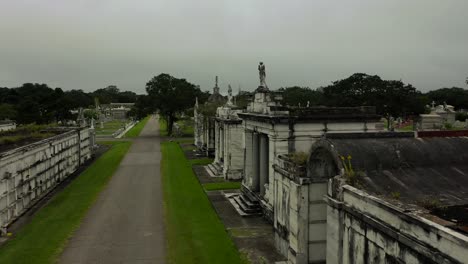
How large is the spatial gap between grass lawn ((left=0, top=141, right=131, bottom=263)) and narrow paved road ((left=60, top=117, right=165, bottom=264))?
0.62 m

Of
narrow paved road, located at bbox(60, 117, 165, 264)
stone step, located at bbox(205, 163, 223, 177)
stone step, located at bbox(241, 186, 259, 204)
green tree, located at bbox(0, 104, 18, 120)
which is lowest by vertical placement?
narrow paved road, located at bbox(60, 117, 165, 264)

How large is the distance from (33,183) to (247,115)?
55.1 ft

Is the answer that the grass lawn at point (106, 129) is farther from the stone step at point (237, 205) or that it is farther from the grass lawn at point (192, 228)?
the stone step at point (237, 205)

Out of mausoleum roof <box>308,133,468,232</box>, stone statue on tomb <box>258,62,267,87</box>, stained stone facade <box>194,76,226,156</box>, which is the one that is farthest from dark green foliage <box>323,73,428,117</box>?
mausoleum roof <box>308,133,468,232</box>

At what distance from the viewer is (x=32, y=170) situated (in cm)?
2892

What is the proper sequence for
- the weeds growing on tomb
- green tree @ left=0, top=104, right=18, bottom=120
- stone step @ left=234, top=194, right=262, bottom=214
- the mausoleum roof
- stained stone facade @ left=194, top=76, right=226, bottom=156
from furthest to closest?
1. green tree @ left=0, top=104, right=18, bottom=120
2. stained stone facade @ left=194, top=76, right=226, bottom=156
3. stone step @ left=234, top=194, right=262, bottom=214
4. the weeds growing on tomb
5. the mausoleum roof

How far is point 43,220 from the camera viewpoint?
24.5m

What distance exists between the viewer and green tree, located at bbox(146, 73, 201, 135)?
76.9m

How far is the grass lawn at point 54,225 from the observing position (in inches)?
747

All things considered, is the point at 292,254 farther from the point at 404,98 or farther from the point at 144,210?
the point at 404,98

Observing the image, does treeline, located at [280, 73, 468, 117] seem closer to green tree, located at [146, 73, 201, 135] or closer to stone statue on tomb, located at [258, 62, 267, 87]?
green tree, located at [146, 73, 201, 135]

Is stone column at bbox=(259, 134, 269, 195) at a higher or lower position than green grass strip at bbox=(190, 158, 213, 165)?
higher

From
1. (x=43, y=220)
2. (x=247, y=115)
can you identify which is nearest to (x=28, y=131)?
(x=43, y=220)

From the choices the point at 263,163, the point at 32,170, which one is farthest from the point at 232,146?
the point at 32,170
